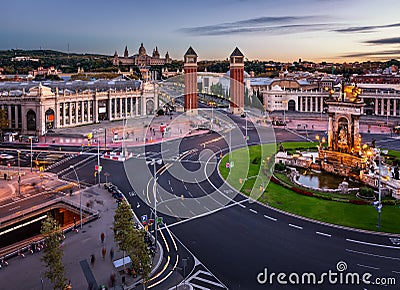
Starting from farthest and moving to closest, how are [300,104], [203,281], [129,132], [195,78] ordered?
[300,104], [195,78], [129,132], [203,281]

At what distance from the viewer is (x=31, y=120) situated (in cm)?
11319

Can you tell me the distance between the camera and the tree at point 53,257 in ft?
97.6

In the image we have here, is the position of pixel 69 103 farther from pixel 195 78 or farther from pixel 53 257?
pixel 53 257

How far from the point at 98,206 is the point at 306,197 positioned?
2739cm

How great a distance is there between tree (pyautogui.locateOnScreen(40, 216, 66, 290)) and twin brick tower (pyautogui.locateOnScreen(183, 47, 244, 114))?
131 metres

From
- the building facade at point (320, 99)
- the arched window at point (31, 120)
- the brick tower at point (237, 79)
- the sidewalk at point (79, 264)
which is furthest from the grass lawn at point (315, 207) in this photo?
the brick tower at point (237, 79)

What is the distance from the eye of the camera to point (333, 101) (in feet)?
235

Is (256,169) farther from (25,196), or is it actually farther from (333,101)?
(25,196)

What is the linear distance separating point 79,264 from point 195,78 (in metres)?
138

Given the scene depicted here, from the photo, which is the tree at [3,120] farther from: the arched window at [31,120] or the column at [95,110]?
the column at [95,110]

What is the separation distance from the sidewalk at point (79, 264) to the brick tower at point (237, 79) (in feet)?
414

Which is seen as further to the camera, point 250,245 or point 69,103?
point 69,103

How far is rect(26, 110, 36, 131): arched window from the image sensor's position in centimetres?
11300

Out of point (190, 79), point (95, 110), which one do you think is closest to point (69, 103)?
point (95, 110)
